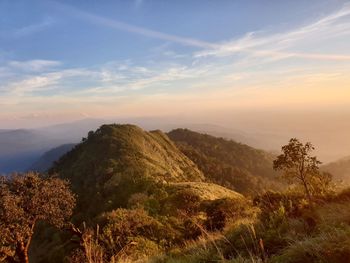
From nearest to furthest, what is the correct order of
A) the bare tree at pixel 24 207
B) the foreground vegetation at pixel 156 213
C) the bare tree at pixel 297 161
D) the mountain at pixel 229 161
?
the foreground vegetation at pixel 156 213 < the bare tree at pixel 297 161 < the bare tree at pixel 24 207 < the mountain at pixel 229 161

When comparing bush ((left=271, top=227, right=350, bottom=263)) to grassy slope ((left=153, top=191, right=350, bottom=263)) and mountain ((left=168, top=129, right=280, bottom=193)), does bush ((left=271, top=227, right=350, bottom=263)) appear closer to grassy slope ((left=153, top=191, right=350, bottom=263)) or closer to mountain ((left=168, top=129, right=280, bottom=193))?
grassy slope ((left=153, top=191, right=350, bottom=263))

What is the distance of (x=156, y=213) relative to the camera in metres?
38.4

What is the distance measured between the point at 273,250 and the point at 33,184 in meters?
19.3

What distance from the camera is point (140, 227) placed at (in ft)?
102

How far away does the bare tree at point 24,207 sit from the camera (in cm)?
2202

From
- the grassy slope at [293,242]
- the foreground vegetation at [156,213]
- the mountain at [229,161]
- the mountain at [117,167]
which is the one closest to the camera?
the grassy slope at [293,242]

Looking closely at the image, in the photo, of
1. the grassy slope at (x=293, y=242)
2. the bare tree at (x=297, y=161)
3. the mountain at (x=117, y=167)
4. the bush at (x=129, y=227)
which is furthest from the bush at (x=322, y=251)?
the mountain at (x=117, y=167)

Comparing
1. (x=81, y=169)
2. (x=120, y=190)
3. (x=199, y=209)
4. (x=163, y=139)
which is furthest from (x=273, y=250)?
(x=163, y=139)

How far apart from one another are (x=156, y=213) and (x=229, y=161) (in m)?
126

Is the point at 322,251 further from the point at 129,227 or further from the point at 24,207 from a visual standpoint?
the point at 129,227

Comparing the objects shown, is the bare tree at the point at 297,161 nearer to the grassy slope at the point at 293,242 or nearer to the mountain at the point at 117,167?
the grassy slope at the point at 293,242

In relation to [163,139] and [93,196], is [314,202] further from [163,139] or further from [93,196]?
[163,139]

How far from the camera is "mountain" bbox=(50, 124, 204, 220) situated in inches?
2006

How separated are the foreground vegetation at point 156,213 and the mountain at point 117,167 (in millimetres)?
250
